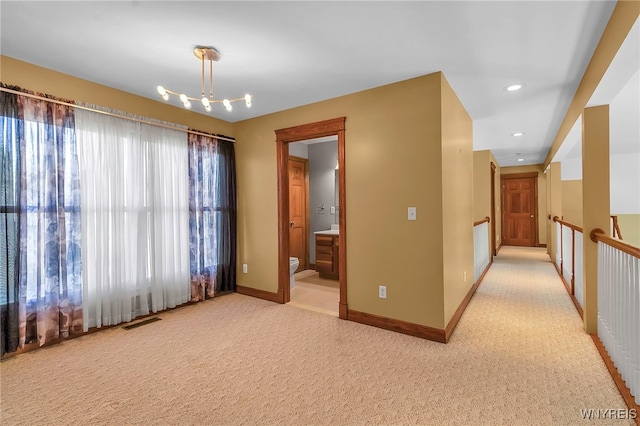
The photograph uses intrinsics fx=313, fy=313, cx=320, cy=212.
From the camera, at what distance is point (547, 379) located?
219 centimetres

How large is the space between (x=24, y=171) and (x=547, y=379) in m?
4.33

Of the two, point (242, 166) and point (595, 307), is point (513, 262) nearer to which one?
point (595, 307)

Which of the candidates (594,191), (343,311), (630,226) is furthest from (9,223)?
(630,226)

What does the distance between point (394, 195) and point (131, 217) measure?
276 centimetres

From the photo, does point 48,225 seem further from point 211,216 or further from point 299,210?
point 299,210

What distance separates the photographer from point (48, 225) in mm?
2713

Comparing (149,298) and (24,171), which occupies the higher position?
(24,171)

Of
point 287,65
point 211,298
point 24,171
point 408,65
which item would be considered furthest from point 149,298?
point 408,65

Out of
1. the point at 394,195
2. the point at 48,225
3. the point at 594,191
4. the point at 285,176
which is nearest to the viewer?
the point at 48,225

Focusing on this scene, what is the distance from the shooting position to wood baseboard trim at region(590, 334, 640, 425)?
6.06 ft

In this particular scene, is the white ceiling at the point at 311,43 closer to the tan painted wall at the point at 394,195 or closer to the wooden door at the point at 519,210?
the tan painted wall at the point at 394,195

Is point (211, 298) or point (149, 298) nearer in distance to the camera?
point (149, 298)

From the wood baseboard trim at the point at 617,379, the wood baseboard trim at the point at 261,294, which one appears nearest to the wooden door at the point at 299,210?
the wood baseboard trim at the point at 261,294

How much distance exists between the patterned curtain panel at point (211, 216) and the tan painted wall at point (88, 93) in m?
0.28
